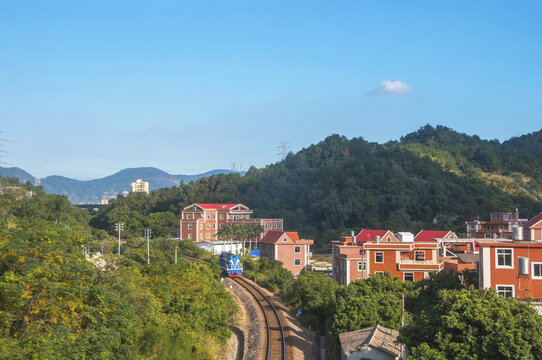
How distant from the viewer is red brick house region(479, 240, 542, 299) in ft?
67.3

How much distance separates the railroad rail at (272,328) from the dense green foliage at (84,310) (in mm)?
2150

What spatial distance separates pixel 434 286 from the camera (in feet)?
81.3

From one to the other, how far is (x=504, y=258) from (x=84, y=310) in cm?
1580

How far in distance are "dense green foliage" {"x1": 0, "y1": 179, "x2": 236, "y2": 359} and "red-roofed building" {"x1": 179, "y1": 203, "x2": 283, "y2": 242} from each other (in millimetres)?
52339

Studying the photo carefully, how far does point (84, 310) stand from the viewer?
580 inches

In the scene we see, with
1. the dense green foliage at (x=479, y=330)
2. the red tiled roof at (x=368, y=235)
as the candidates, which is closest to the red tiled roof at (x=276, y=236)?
the red tiled roof at (x=368, y=235)

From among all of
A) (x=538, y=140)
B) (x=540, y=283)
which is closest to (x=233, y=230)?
(x=540, y=283)

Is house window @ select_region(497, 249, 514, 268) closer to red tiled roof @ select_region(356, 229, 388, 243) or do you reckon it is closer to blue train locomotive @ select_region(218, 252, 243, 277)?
red tiled roof @ select_region(356, 229, 388, 243)

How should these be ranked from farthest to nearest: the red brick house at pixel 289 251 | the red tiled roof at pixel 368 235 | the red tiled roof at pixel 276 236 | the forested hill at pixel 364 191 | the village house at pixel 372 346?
the forested hill at pixel 364 191, the red tiled roof at pixel 276 236, the red brick house at pixel 289 251, the red tiled roof at pixel 368 235, the village house at pixel 372 346

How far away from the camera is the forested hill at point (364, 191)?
83.8 meters

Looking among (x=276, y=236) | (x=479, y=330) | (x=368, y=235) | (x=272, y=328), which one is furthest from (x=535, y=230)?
(x=276, y=236)

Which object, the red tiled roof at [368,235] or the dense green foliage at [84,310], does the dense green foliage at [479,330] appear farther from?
the red tiled roof at [368,235]

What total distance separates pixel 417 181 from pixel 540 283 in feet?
242

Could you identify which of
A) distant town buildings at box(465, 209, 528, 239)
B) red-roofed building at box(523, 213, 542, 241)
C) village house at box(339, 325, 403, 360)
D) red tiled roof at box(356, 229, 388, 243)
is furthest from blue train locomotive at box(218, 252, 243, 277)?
distant town buildings at box(465, 209, 528, 239)
